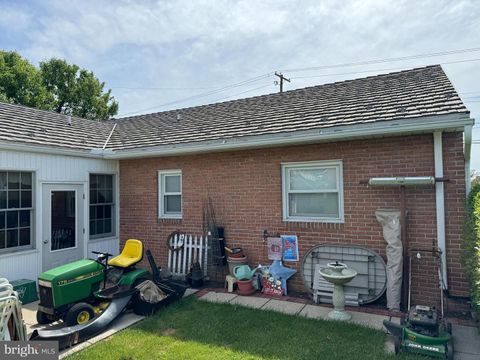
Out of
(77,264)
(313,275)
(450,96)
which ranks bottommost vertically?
(313,275)

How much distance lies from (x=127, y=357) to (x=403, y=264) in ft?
14.7

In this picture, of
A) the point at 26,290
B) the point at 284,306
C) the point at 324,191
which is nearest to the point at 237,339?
the point at 284,306

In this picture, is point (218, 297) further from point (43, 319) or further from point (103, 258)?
point (43, 319)

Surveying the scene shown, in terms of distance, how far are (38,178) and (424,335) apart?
24.7 ft

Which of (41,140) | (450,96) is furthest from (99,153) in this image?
(450,96)

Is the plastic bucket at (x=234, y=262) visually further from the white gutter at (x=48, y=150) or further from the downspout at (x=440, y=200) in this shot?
the white gutter at (x=48, y=150)

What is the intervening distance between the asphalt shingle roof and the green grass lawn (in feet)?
11.5

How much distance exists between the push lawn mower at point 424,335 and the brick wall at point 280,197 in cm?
165

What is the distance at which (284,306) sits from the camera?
19.1 feet

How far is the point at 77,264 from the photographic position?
549cm

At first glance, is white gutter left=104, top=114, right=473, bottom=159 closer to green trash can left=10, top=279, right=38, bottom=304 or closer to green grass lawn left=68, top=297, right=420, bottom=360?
green grass lawn left=68, top=297, right=420, bottom=360

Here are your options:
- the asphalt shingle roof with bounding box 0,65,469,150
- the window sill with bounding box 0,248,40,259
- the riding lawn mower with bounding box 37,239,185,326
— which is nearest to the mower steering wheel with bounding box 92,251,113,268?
the riding lawn mower with bounding box 37,239,185,326

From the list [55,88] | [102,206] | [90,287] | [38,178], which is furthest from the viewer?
[55,88]

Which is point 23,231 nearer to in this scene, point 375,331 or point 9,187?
point 9,187
